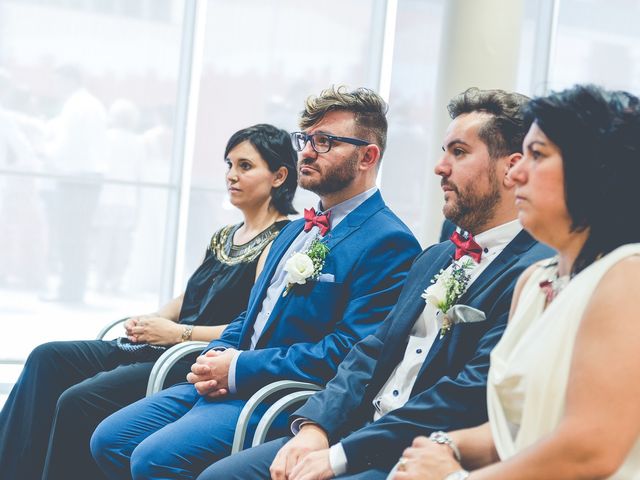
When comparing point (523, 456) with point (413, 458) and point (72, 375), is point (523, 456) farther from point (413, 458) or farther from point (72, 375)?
point (72, 375)

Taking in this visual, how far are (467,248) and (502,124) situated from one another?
1.12 ft

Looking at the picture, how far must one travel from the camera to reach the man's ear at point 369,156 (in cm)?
309

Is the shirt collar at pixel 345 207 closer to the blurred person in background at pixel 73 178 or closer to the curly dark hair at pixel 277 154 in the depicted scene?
the curly dark hair at pixel 277 154

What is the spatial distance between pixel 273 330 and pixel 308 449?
67 cm

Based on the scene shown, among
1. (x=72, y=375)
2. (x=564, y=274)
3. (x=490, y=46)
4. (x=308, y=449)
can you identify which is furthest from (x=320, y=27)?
(x=564, y=274)

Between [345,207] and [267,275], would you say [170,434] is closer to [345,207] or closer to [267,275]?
[267,275]

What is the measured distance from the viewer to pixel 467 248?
93.4 inches

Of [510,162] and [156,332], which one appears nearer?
[510,162]

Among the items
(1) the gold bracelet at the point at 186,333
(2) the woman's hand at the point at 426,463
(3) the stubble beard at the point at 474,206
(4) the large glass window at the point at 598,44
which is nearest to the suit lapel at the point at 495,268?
(3) the stubble beard at the point at 474,206

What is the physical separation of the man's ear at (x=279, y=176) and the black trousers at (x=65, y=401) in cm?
81

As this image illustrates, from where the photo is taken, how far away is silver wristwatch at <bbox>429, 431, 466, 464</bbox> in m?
1.91

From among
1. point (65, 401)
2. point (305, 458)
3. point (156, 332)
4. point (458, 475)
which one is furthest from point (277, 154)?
point (458, 475)

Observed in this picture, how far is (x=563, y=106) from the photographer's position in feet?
5.55

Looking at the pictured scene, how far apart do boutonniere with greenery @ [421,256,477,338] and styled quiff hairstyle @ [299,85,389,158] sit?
2.87 feet
